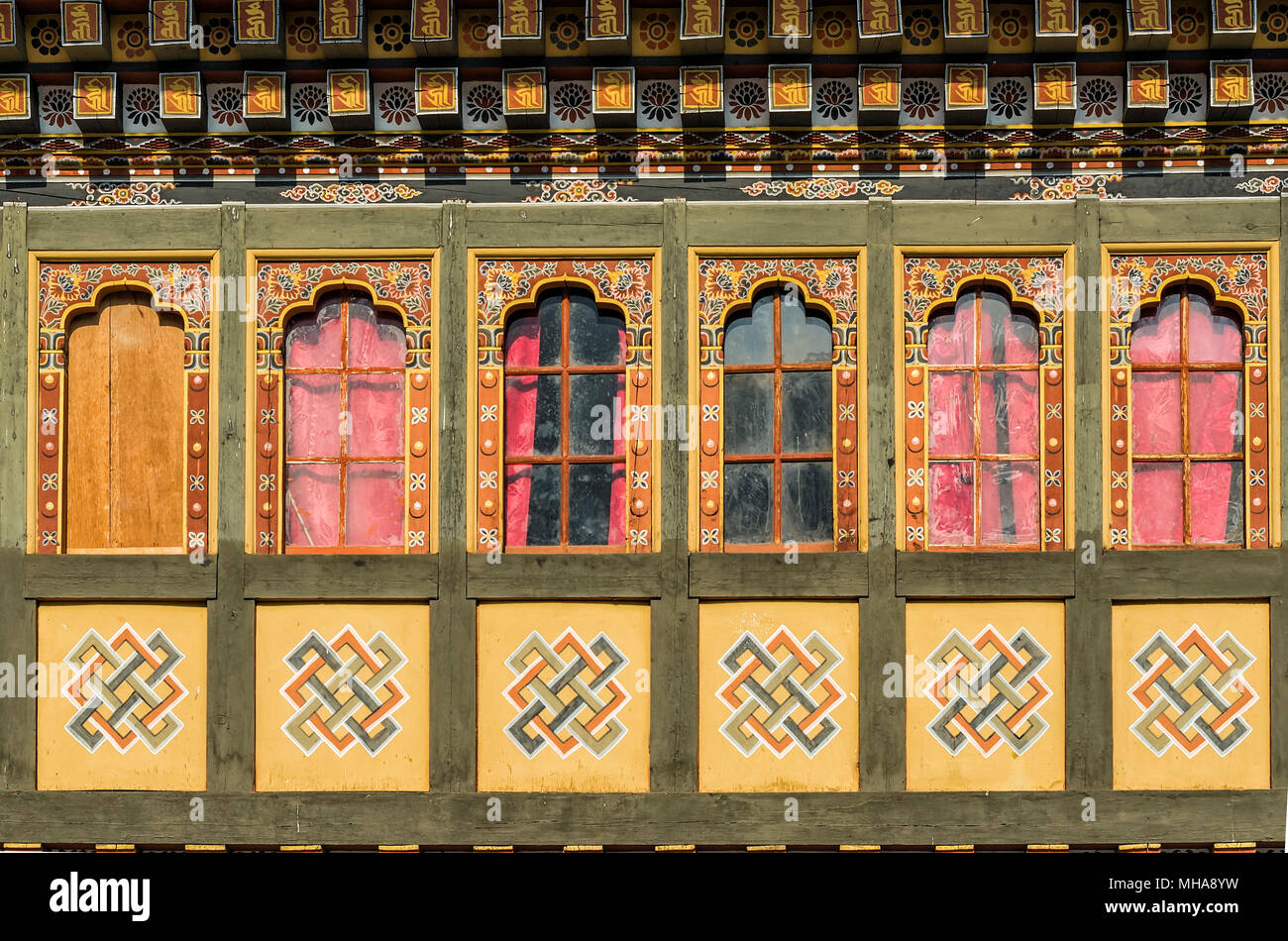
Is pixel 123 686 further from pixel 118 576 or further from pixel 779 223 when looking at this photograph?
pixel 779 223

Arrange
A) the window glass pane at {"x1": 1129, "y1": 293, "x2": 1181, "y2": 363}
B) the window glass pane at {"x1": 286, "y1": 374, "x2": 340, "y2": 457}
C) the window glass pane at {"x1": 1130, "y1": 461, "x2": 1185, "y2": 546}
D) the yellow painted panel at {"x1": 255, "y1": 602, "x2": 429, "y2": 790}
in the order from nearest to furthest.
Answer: the yellow painted panel at {"x1": 255, "y1": 602, "x2": 429, "y2": 790}, the window glass pane at {"x1": 1130, "y1": 461, "x2": 1185, "y2": 546}, the window glass pane at {"x1": 1129, "y1": 293, "x2": 1181, "y2": 363}, the window glass pane at {"x1": 286, "y1": 374, "x2": 340, "y2": 457}

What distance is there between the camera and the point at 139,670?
12.0m

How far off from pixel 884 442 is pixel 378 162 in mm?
4109

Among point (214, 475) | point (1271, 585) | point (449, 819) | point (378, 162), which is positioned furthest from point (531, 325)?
point (1271, 585)

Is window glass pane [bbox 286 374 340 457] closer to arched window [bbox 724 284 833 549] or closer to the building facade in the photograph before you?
the building facade

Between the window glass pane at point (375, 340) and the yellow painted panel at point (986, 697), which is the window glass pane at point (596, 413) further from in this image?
the yellow painted panel at point (986, 697)

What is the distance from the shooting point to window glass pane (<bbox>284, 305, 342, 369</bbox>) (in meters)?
Answer: 12.2

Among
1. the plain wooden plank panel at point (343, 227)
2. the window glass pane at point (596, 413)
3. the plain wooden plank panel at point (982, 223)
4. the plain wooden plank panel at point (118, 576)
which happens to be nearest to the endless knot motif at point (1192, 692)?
the plain wooden plank panel at point (982, 223)

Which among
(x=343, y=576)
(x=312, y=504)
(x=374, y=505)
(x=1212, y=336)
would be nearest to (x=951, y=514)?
(x=1212, y=336)

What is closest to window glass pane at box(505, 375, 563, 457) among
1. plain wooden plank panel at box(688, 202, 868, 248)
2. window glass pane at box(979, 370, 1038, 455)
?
plain wooden plank panel at box(688, 202, 868, 248)

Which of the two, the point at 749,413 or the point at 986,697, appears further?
the point at 749,413

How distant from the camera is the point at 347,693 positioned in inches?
468

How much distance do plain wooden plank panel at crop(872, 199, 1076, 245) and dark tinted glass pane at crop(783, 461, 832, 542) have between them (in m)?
1.71

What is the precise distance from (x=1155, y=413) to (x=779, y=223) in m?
2.96
